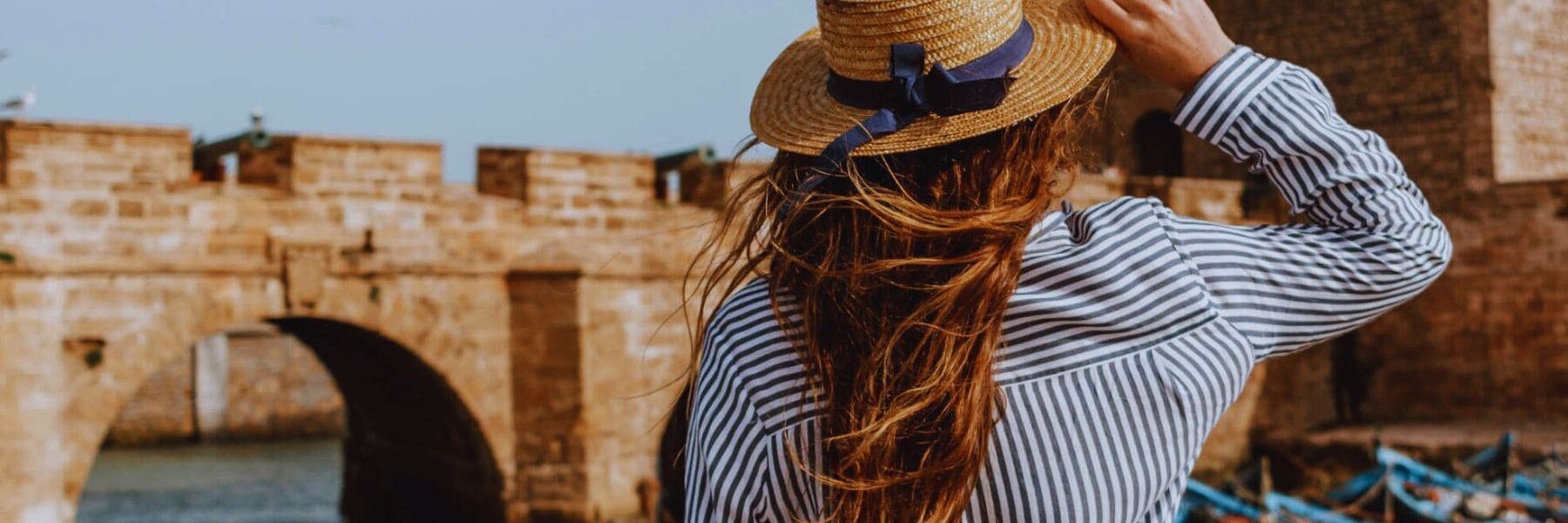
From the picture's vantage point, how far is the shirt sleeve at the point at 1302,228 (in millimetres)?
1398

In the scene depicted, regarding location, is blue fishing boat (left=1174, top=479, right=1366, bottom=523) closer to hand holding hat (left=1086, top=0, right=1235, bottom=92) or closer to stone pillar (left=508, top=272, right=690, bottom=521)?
stone pillar (left=508, top=272, right=690, bottom=521)

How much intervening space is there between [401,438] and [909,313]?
11.7 meters

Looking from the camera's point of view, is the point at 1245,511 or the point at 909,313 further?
the point at 1245,511

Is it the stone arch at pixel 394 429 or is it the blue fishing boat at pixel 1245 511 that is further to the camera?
the blue fishing boat at pixel 1245 511

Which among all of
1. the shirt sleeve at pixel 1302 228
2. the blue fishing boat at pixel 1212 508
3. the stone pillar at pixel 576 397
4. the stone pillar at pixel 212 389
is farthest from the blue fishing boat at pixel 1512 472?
the stone pillar at pixel 212 389

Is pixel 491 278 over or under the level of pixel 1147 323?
under

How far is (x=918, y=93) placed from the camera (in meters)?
1.40

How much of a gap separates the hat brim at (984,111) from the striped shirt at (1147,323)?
0.11 meters

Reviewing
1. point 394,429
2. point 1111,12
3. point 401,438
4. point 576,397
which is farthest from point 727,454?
point 394,429

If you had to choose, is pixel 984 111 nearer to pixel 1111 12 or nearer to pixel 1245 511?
pixel 1111 12

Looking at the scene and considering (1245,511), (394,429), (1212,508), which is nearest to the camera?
(1245,511)

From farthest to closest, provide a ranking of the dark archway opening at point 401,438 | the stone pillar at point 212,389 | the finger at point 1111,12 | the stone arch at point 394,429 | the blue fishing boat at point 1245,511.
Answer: the stone pillar at point 212,389 < the blue fishing boat at point 1245,511 < the dark archway opening at point 401,438 < the stone arch at point 394,429 < the finger at point 1111,12

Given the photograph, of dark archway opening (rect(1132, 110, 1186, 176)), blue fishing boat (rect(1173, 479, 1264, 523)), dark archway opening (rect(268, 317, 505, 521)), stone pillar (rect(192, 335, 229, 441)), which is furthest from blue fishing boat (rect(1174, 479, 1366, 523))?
stone pillar (rect(192, 335, 229, 441))

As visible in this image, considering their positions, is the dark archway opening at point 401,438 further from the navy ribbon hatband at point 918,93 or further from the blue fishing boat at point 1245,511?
the navy ribbon hatband at point 918,93
